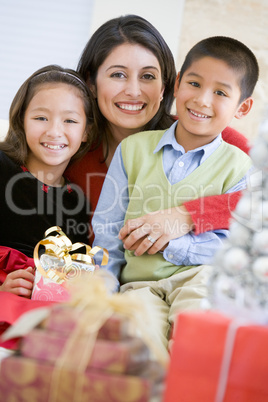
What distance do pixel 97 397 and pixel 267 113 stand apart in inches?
23.8

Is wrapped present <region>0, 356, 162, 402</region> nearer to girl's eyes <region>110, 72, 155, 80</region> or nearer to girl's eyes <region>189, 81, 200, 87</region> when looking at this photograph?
girl's eyes <region>189, 81, 200, 87</region>

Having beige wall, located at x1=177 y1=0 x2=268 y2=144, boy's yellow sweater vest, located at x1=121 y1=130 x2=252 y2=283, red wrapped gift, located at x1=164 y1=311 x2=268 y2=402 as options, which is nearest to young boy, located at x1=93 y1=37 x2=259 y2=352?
boy's yellow sweater vest, located at x1=121 y1=130 x2=252 y2=283

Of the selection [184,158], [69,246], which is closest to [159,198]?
[184,158]

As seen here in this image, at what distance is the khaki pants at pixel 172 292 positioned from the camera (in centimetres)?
146

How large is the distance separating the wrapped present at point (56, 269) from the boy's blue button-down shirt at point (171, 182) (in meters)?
0.21

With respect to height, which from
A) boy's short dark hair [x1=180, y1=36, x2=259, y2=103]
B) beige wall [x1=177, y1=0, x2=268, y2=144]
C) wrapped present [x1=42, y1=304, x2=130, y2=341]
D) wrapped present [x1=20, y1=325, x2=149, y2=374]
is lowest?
wrapped present [x1=20, y1=325, x2=149, y2=374]

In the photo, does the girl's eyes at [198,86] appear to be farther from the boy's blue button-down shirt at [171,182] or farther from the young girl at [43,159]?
the young girl at [43,159]

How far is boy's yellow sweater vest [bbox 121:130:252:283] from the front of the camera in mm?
1698

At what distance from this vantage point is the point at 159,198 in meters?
1.75

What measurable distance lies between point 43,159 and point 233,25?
264 cm

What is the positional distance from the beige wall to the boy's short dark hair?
89.7 inches

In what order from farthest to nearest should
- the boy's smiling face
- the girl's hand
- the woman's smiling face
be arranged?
the woman's smiling face, the boy's smiling face, the girl's hand

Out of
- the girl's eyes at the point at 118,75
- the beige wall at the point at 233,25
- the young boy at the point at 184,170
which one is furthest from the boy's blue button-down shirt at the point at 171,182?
the beige wall at the point at 233,25

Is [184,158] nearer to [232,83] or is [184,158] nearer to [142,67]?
[232,83]
